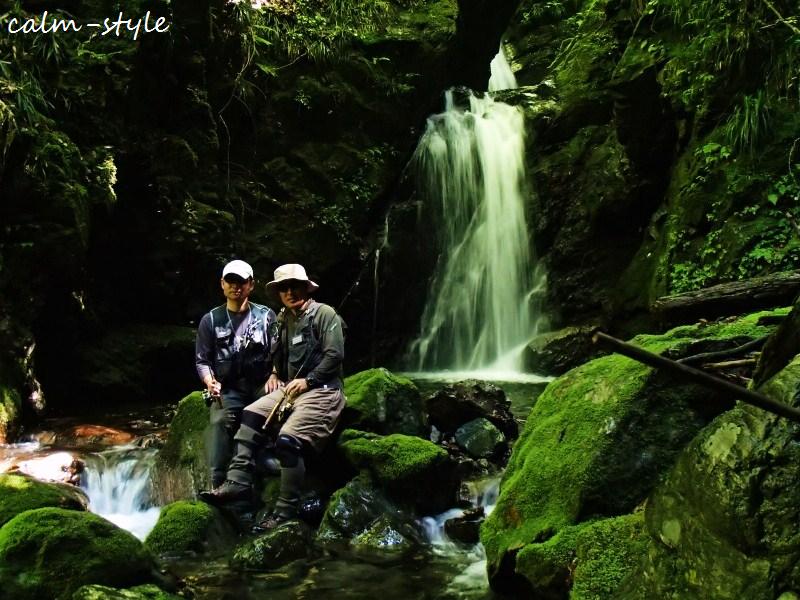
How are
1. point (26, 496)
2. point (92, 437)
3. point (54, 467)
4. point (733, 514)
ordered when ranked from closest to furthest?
point (733, 514)
point (26, 496)
point (54, 467)
point (92, 437)

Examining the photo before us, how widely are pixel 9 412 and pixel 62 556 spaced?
17.3ft

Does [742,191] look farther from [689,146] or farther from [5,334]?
[5,334]

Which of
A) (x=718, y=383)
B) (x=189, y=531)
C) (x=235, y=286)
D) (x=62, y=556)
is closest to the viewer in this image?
(x=718, y=383)

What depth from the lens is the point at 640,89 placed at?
39.6ft

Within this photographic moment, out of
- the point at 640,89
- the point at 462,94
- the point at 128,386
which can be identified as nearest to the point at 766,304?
the point at 640,89

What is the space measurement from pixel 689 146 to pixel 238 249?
8466 mm

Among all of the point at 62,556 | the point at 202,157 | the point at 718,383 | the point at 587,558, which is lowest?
the point at 62,556

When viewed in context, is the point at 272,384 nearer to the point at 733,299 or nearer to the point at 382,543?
the point at 382,543

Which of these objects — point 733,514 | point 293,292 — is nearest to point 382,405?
point 293,292

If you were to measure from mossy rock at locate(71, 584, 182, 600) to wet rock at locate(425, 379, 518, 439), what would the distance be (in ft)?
14.2

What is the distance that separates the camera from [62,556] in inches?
160

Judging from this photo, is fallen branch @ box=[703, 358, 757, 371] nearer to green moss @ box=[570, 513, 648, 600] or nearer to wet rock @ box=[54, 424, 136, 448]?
green moss @ box=[570, 513, 648, 600]

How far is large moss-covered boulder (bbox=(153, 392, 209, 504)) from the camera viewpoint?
6.39 m

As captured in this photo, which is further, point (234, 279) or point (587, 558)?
point (234, 279)
